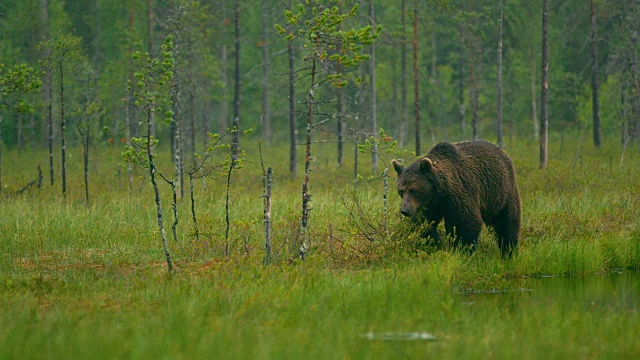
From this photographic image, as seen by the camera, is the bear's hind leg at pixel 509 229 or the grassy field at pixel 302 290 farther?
the bear's hind leg at pixel 509 229

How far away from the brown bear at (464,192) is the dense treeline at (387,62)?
14646 millimetres

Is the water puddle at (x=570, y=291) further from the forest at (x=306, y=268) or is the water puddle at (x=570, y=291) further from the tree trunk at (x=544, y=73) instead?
the tree trunk at (x=544, y=73)

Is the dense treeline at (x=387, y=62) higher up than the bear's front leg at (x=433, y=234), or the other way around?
the dense treeline at (x=387, y=62)

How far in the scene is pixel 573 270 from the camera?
38.9ft

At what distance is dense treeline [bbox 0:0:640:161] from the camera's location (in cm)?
3206

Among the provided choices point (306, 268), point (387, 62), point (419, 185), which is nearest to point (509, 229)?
point (419, 185)

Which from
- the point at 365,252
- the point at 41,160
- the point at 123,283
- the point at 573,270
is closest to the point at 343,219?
the point at 365,252

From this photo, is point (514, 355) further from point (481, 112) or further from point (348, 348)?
point (481, 112)

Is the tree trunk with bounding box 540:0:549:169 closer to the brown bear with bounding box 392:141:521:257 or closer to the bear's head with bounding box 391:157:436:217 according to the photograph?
the brown bear with bounding box 392:141:521:257


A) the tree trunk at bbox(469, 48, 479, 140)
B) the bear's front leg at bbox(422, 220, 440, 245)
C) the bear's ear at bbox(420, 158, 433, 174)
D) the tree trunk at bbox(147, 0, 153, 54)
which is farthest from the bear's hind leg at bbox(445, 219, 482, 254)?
the tree trunk at bbox(147, 0, 153, 54)

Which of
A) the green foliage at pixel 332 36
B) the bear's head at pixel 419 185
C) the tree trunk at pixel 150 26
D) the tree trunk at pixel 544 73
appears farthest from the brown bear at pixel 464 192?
→ the tree trunk at pixel 150 26

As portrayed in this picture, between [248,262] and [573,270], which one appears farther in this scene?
[573,270]

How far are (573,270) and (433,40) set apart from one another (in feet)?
129

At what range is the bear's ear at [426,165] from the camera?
1114 cm
